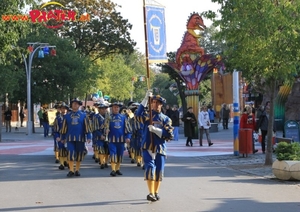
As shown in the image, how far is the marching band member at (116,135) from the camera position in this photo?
13570 millimetres

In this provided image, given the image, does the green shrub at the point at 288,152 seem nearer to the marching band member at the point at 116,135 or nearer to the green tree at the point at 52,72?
the marching band member at the point at 116,135

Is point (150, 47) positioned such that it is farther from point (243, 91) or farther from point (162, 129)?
point (243, 91)

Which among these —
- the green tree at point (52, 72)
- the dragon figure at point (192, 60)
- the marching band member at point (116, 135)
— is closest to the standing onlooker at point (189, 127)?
the dragon figure at point (192, 60)

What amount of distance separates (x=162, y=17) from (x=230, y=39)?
5.11 metres

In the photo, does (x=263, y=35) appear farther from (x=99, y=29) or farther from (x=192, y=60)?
(x=99, y=29)

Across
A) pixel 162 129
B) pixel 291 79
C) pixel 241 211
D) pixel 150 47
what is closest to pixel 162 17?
pixel 150 47

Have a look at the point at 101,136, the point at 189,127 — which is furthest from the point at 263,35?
the point at 189,127

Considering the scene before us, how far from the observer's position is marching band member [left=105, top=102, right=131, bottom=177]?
1357cm

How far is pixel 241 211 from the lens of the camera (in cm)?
900

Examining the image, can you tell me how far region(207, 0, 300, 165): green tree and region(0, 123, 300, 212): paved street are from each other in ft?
8.41

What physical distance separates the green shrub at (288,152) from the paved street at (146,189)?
583 millimetres

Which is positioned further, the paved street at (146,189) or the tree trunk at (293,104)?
the tree trunk at (293,104)

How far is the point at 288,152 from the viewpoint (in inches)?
506

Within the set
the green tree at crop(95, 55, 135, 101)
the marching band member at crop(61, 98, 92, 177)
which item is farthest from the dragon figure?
the green tree at crop(95, 55, 135, 101)
